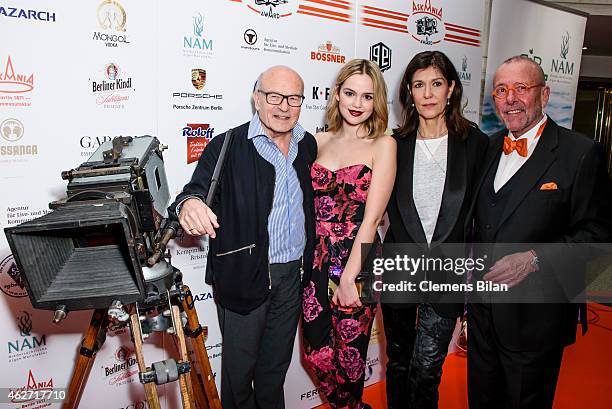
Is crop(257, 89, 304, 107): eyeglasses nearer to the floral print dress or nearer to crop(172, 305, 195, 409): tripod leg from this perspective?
the floral print dress

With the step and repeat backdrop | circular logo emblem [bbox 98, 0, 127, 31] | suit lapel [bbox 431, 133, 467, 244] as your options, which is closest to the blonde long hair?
suit lapel [bbox 431, 133, 467, 244]

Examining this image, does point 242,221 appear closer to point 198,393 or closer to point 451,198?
point 198,393

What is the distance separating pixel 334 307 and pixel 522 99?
120cm

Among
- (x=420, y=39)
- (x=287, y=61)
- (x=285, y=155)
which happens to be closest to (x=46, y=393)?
(x=285, y=155)

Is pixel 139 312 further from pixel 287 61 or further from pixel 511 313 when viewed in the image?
pixel 287 61

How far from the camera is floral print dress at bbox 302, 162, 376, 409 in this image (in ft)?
6.94

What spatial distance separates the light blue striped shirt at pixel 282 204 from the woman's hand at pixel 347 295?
250 mm

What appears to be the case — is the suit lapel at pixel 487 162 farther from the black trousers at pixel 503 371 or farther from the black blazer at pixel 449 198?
the black trousers at pixel 503 371

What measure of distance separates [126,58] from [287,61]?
90 centimetres

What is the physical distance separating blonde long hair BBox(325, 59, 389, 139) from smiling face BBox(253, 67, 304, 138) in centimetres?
25

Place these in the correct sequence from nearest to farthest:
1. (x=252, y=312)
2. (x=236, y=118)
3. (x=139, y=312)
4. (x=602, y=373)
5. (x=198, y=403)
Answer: (x=139, y=312) → (x=198, y=403) → (x=252, y=312) → (x=236, y=118) → (x=602, y=373)

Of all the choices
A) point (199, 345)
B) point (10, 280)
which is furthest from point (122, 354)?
point (199, 345)

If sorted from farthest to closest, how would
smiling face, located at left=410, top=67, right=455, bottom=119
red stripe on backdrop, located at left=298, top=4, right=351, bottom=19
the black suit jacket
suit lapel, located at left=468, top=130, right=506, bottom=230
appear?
red stripe on backdrop, located at left=298, top=4, right=351, bottom=19, smiling face, located at left=410, top=67, right=455, bottom=119, suit lapel, located at left=468, top=130, right=506, bottom=230, the black suit jacket

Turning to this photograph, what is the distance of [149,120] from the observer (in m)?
2.30
